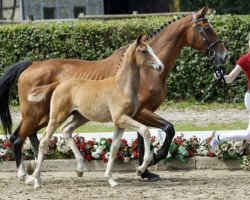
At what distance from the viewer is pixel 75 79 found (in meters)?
10.1

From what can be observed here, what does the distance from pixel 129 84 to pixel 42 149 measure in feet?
4.21

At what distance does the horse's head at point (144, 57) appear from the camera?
960cm

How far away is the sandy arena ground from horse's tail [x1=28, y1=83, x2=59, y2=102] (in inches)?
40.6

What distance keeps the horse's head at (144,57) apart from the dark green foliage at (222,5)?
779 inches

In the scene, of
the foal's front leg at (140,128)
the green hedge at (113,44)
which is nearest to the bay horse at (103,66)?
the foal's front leg at (140,128)

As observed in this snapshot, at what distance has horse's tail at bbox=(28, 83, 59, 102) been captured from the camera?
10359 millimetres

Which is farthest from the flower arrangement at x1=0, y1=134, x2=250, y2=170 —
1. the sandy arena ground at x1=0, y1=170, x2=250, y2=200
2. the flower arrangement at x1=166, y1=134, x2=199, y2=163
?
the sandy arena ground at x1=0, y1=170, x2=250, y2=200

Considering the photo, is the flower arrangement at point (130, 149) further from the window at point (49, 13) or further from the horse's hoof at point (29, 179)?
the window at point (49, 13)

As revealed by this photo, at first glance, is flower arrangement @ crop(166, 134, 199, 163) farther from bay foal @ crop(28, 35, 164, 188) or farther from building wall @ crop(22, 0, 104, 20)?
building wall @ crop(22, 0, 104, 20)

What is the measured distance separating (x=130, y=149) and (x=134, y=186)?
5.00 ft

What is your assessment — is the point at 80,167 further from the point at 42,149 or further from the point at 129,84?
the point at 129,84

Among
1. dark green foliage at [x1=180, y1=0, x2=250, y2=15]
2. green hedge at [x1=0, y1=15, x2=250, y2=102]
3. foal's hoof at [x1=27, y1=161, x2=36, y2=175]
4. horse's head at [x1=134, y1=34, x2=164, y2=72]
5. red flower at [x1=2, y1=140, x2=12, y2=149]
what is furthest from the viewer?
dark green foliage at [x1=180, y1=0, x2=250, y2=15]

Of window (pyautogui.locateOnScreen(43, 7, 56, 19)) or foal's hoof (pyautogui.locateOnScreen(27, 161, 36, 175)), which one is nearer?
foal's hoof (pyautogui.locateOnScreen(27, 161, 36, 175))

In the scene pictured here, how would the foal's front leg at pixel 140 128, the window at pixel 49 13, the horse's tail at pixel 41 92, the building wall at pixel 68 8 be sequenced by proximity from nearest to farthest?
the foal's front leg at pixel 140 128
the horse's tail at pixel 41 92
the building wall at pixel 68 8
the window at pixel 49 13
